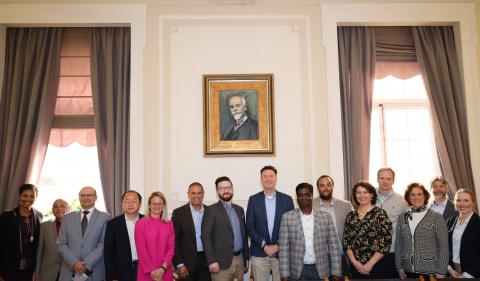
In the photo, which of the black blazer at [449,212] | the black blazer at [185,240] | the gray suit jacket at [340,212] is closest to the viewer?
the black blazer at [185,240]

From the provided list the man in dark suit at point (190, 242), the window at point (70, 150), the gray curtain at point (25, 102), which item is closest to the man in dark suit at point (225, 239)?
the man in dark suit at point (190, 242)

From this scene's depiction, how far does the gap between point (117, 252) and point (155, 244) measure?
348 mm

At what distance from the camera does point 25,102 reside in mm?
5816

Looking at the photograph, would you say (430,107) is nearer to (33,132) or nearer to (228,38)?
(228,38)

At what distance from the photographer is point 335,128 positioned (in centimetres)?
573

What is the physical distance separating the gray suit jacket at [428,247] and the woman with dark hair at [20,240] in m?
3.41

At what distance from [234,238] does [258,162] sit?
4.75ft

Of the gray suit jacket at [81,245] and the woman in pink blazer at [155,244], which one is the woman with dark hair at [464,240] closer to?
the woman in pink blazer at [155,244]

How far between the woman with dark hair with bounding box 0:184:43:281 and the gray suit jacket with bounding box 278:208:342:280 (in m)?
2.41

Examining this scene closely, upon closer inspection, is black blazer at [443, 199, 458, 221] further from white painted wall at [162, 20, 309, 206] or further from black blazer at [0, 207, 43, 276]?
black blazer at [0, 207, 43, 276]

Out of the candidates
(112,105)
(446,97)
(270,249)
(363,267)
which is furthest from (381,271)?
(112,105)

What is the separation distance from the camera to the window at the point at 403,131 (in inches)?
241

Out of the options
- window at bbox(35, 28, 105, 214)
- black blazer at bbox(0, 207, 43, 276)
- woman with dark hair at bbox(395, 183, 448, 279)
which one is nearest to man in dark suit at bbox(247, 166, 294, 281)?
woman with dark hair at bbox(395, 183, 448, 279)

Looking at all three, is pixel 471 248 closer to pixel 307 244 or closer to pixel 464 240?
pixel 464 240
